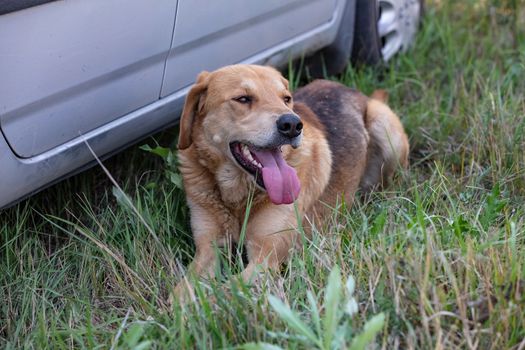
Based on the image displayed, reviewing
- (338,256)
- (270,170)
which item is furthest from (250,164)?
(338,256)

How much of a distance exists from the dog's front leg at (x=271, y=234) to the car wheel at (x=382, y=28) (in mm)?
2084

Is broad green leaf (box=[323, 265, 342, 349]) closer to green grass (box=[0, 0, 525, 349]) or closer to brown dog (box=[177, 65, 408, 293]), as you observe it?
green grass (box=[0, 0, 525, 349])

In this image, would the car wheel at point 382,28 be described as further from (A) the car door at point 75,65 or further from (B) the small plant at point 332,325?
(B) the small plant at point 332,325

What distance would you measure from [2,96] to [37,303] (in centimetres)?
92

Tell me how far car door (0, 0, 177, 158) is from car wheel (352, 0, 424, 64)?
206 cm

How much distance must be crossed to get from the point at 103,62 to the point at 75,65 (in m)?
0.17

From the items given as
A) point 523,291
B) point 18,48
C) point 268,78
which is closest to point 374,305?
point 523,291

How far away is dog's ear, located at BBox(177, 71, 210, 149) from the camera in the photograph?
12.5ft

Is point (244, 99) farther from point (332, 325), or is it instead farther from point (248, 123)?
point (332, 325)

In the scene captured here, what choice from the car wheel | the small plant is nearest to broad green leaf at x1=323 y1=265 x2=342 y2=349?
the small plant

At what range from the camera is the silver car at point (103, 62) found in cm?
326

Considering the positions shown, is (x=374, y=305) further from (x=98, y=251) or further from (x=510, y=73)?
(x=510, y=73)

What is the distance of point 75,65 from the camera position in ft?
11.3

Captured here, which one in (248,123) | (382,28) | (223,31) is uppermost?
(223,31)
